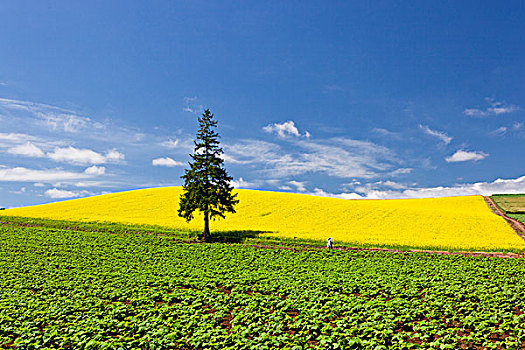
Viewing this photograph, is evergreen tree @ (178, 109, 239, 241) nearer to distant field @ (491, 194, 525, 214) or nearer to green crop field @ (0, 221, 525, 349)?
green crop field @ (0, 221, 525, 349)

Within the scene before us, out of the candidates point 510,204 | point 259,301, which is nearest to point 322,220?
point 259,301

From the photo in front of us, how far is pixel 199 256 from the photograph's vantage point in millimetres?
28031

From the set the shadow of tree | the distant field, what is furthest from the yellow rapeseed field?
the distant field

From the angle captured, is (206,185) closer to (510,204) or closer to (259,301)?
(259,301)

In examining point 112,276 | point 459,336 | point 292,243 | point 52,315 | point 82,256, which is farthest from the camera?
point 292,243

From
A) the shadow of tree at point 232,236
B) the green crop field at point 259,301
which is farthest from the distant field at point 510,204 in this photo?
the shadow of tree at point 232,236

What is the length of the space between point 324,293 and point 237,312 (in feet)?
16.1

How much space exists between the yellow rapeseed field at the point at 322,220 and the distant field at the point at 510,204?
72.5 feet

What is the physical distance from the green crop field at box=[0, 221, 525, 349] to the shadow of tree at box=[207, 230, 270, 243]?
34.7 ft

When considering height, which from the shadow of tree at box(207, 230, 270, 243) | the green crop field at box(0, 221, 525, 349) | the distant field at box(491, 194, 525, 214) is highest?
the distant field at box(491, 194, 525, 214)

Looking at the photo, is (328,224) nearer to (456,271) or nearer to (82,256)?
(456,271)

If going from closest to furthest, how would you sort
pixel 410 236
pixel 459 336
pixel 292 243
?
1. pixel 459 336
2. pixel 292 243
3. pixel 410 236

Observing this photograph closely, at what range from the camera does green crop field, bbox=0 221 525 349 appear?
1119 cm

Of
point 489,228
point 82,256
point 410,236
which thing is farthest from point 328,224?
point 82,256
